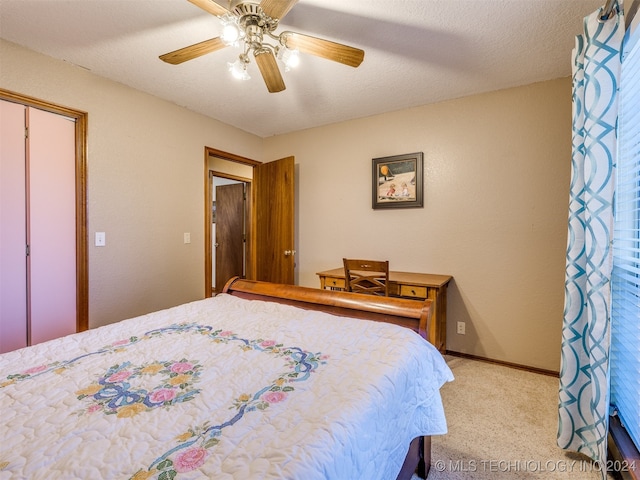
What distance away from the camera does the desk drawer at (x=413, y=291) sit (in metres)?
2.48

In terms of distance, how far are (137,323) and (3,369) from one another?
20.2 inches

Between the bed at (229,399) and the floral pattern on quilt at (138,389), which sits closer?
the bed at (229,399)

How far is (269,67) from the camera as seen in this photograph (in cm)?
171

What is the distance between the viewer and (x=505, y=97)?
2.57 metres

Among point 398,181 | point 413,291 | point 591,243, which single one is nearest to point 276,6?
point 591,243

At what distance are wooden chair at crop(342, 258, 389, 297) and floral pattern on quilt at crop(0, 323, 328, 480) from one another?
4.44 ft

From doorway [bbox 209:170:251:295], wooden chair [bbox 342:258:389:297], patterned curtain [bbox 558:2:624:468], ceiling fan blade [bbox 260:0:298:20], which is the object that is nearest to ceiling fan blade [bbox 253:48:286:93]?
ceiling fan blade [bbox 260:0:298:20]

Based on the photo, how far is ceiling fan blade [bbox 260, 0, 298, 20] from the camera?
1288 millimetres

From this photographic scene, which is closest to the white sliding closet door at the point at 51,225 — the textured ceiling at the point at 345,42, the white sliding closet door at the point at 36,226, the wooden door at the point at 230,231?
the white sliding closet door at the point at 36,226

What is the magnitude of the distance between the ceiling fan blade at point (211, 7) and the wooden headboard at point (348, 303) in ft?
4.96

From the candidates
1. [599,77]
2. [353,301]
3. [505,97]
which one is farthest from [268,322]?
[505,97]

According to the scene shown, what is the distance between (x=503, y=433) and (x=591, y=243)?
119cm

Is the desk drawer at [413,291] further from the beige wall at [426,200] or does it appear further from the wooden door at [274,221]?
the wooden door at [274,221]

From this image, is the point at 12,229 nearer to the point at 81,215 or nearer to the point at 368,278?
the point at 81,215
